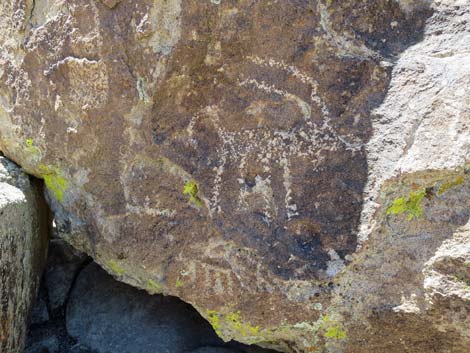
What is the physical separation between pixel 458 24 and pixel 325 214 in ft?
1.58

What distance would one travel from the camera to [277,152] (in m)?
1.34

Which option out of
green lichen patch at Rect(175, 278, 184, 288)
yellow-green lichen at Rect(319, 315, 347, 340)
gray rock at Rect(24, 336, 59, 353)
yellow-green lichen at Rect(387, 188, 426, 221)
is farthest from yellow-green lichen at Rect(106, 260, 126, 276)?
yellow-green lichen at Rect(387, 188, 426, 221)

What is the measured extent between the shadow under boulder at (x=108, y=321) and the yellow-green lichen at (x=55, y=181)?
405 mm

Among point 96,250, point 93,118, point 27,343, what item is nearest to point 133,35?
point 93,118

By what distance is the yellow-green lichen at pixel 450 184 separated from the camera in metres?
1.19

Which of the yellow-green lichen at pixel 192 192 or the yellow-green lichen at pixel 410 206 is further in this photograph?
the yellow-green lichen at pixel 192 192

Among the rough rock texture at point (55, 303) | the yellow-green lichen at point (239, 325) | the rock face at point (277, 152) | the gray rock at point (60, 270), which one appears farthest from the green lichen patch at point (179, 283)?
the gray rock at point (60, 270)

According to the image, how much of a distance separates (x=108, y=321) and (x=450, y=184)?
105 cm

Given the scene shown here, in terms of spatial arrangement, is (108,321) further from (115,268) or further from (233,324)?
(233,324)

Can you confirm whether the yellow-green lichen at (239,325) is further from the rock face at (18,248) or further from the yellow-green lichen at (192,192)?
the rock face at (18,248)

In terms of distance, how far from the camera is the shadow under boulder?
170 cm

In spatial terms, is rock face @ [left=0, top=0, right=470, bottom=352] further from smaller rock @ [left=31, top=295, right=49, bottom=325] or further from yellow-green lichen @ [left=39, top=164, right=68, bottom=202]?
smaller rock @ [left=31, top=295, right=49, bottom=325]

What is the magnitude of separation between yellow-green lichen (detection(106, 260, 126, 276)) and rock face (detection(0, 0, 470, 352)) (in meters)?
0.03

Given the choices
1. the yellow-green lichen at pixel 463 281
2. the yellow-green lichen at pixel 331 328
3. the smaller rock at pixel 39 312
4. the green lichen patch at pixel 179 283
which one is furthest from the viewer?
the smaller rock at pixel 39 312
